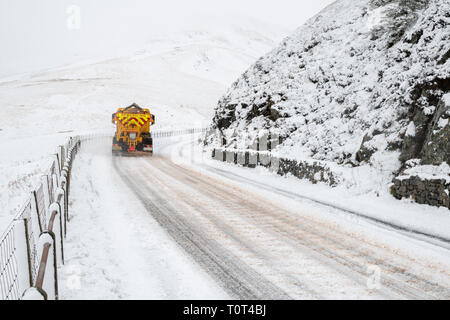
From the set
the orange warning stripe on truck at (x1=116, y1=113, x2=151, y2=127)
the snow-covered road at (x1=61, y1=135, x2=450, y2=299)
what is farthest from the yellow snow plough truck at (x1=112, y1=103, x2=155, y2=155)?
the snow-covered road at (x1=61, y1=135, x2=450, y2=299)

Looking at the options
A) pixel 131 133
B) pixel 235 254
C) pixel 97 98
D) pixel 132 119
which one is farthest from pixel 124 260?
pixel 97 98

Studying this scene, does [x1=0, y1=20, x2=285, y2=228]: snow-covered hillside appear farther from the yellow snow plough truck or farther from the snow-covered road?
the snow-covered road

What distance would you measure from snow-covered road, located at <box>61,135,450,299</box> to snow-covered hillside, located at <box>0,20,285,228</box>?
17.3ft

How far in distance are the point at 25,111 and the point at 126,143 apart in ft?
124

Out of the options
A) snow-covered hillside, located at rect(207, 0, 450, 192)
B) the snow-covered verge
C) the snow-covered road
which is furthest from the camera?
snow-covered hillside, located at rect(207, 0, 450, 192)

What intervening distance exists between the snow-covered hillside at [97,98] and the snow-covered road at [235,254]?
5283 mm

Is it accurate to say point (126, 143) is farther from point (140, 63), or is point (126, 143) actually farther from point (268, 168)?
point (140, 63)

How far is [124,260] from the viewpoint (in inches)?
214

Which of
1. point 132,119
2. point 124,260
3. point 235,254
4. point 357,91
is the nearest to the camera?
point 124,260

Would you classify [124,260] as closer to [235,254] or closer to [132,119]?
[235,254]

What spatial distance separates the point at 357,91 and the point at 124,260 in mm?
13501

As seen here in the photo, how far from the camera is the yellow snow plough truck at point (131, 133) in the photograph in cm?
2353

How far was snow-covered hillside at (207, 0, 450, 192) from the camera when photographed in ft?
34.0

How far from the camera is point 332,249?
608 centimetres
